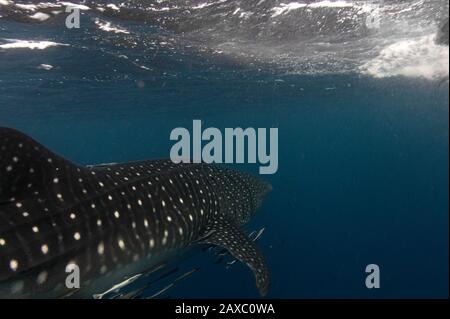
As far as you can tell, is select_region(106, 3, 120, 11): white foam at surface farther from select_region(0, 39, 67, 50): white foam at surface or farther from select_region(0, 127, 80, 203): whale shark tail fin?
select_region(0, 127, 80, 203): whale shark tail fin

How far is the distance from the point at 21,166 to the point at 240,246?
341 centimetres

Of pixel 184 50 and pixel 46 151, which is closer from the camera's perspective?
pixel 46 151

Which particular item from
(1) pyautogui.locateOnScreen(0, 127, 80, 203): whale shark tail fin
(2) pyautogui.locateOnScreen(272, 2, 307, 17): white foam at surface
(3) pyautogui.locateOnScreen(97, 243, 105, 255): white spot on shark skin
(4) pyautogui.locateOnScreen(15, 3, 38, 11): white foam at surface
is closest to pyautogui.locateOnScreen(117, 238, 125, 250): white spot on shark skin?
(3) pyautogui.locateOnScreen(97, 243, 105, 255): white spot on shark skin

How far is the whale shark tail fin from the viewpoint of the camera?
4.24m

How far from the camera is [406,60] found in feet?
51.7

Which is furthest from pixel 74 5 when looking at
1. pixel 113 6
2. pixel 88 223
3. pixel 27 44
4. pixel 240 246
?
pixel 240 246

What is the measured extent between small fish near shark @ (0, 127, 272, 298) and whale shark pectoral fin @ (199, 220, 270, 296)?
17 millimetres

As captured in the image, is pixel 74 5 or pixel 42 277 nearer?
pixel 42 277

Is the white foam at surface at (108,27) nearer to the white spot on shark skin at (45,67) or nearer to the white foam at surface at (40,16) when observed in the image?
the white foam at surface at (40,16)

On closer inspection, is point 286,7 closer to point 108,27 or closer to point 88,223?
point 108,27
